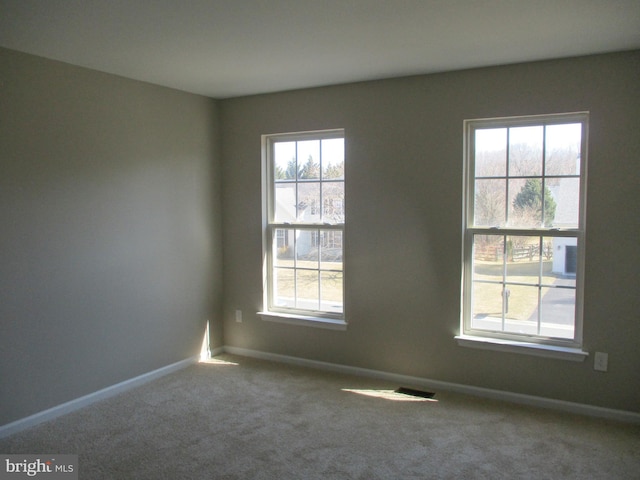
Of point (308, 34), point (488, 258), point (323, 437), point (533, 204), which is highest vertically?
point (308, 34)

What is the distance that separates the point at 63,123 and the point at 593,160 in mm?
3530

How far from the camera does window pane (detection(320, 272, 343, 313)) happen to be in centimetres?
439

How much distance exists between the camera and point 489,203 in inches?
148

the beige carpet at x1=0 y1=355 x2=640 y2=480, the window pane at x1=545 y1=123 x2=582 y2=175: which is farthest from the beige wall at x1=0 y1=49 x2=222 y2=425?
the window pane at x1=545 y1=123 x2=582 y2=175

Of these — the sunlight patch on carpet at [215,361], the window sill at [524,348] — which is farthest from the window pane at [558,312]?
the sunlight patch on carpet at [215,361]

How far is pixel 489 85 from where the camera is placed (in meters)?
3.62

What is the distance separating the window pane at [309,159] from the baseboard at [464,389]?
1633mm

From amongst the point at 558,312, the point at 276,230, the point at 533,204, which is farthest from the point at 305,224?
the point at 558,312

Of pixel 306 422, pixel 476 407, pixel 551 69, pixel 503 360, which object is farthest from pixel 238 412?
pixel 551 69

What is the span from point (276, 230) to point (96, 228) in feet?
5.17

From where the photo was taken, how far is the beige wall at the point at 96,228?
125 inches

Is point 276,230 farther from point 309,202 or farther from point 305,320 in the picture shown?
point 305,320

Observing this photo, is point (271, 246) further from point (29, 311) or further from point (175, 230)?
point (29, 311)

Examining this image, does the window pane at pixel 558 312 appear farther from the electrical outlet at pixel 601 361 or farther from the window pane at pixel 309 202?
the window pane at pixel 309 202
